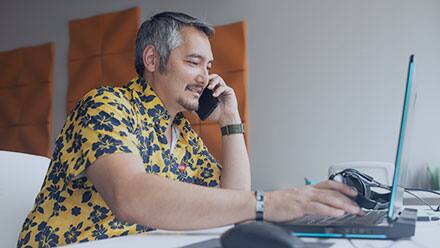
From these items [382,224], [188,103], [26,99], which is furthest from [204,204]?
[26,99]

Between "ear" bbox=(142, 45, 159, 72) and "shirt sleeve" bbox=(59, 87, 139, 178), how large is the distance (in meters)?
0.37

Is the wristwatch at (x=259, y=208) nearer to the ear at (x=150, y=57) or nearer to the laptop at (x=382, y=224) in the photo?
the laptop at (x=382, y=224)

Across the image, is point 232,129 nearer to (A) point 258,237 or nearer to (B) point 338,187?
(B) point 338,187

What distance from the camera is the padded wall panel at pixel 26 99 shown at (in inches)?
183

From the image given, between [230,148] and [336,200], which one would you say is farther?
[230,148]

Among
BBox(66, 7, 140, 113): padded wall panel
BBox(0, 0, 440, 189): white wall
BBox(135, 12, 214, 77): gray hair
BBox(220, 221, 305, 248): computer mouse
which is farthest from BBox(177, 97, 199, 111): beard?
BBox(66, 7, 140, 113): padded wall panel

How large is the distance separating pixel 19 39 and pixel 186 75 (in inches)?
144

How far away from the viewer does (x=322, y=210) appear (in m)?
0.98

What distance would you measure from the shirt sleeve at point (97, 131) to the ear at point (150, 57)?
37 centimetres

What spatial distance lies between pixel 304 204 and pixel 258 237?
0.28 metres

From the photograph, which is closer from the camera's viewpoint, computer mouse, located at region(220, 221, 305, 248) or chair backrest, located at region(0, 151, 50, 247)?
Result: computer mouse, located at region(220, 221, 305, 248)

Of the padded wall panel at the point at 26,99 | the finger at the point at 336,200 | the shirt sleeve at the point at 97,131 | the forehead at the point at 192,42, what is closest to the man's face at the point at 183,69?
the forehead at the point at 192,42

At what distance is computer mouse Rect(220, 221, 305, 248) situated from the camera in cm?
72

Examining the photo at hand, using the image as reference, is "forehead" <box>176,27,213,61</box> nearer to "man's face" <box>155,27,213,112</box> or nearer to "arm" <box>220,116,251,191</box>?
"man's face" <box>155,27,213,112</box>
